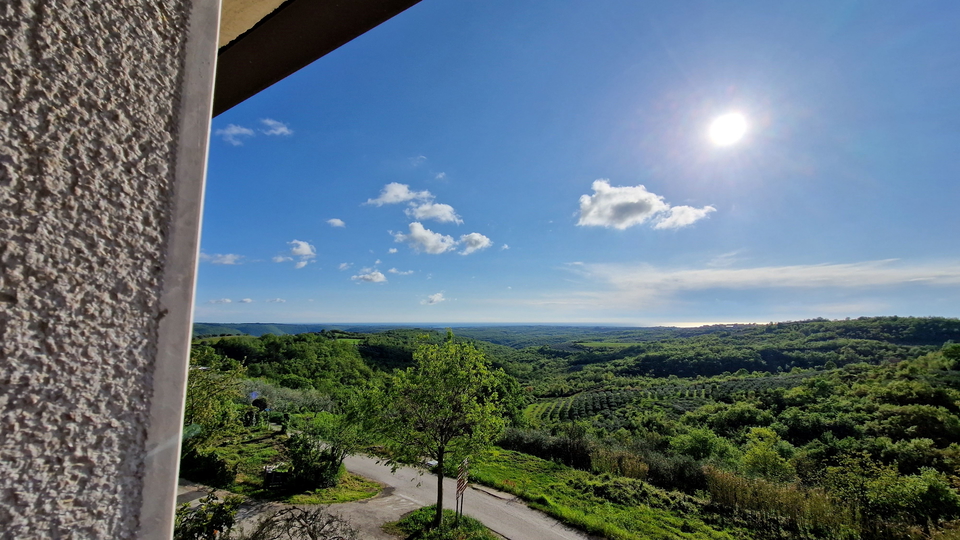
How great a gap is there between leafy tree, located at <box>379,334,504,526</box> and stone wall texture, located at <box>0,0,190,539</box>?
32.0ft

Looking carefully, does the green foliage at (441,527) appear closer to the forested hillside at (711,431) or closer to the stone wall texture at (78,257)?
the forested hillside at (711,431)

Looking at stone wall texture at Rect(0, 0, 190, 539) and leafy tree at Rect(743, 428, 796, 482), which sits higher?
stone wall texture at Rect(0, 0, 190, 539)

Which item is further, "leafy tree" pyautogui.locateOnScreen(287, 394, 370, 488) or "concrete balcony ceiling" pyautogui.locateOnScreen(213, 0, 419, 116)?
"leafy tree" pyautogui.locateOnScreen(287, 394, 370, 488)

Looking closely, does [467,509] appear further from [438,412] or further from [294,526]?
[294,526]

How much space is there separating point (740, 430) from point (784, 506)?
1039 inches

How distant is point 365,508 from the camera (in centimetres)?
1182

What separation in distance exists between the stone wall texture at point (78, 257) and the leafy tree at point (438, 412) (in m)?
9.74

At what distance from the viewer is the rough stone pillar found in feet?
1.15

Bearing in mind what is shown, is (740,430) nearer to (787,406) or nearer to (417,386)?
(787,406)

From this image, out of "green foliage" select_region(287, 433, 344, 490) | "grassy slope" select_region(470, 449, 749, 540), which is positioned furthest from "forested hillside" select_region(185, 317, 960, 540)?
"green foliage" select_region(287, 433, 344, 490)

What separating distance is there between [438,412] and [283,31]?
9808 mm

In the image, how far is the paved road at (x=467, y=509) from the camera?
36.0ft

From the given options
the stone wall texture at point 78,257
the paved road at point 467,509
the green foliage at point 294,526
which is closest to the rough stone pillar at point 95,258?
the stone wall texture at point 78,257

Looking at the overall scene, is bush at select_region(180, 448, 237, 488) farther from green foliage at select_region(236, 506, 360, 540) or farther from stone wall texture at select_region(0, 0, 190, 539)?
stone wall texture at select_region(0, 0, 190, 539)
